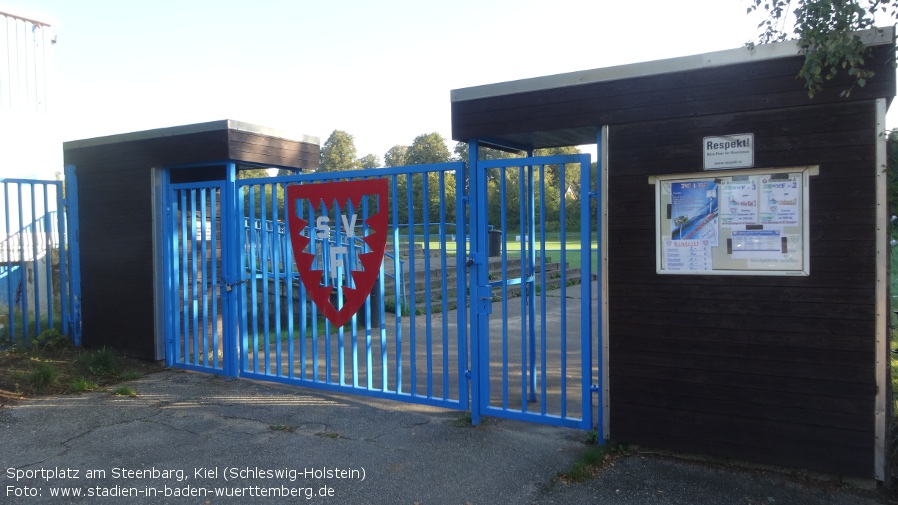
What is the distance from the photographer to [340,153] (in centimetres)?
5175

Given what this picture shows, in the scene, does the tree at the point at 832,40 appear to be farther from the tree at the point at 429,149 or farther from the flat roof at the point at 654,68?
the tree at the point at 429,149

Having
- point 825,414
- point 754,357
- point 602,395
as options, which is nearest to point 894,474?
point 825,414

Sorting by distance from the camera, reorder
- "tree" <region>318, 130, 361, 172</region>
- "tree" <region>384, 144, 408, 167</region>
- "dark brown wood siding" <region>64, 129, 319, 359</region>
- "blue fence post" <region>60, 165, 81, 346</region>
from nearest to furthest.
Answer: "dark brown wood siding" <region>64, 129, 319, 359</region> < "blue fence post" <region>60, 165, 81, 346</region> < "tree" <region>318, 130, 361, 172</region> < "tree" <region>384, 144, 408, 167</region>

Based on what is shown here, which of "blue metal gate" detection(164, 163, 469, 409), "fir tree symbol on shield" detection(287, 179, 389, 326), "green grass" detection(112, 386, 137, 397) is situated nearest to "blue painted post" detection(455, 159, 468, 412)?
"blue metal gate" detection(164, 163, 469, 409)

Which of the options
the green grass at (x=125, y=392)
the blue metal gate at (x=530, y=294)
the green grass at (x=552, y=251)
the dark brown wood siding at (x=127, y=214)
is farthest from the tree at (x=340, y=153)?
the blue metal gate at (x=530, y=294)

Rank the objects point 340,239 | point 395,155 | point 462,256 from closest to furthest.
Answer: point 462,256 → point 340,239 → point 395,155

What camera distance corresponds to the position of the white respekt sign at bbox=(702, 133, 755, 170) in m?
4.43

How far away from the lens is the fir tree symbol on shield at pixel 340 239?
643 cm

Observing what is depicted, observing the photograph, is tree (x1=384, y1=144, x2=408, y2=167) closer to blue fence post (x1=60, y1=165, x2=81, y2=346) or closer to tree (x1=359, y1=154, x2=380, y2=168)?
tree (x1=359, y1=154, x2=380, y2=168)

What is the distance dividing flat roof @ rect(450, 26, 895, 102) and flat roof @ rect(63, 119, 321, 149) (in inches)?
114

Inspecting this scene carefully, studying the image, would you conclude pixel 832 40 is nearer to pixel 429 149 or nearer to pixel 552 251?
pixel 552 251

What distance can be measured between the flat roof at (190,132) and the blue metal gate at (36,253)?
18.9 inches

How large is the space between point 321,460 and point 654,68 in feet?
11.8

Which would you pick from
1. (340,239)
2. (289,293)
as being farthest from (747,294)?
(289,293)
